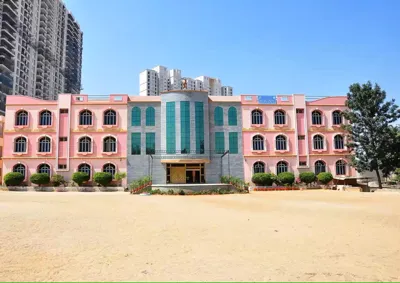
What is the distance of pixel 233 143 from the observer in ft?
120

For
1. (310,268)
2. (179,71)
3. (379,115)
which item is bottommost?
(310,268)

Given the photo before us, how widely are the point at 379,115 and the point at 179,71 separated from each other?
80568mm

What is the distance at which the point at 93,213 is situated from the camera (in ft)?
47.4

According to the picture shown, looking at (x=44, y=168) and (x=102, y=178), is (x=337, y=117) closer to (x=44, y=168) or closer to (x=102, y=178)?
(x=102, y=178)

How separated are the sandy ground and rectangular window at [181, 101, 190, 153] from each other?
22.5 m

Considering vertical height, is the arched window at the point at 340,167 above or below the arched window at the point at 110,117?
below

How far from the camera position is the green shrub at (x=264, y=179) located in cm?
3444

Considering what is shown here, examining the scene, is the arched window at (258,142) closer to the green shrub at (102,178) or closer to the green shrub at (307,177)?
the green shrub at (307,177)

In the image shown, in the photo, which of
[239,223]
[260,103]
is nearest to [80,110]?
[260,103]

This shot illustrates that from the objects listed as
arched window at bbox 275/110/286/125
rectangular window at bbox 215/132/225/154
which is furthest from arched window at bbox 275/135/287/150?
rectangular window at bbox 215/132/225/154

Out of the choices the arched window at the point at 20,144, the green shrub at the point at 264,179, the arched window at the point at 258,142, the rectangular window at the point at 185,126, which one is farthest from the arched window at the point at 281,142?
the arched window at the point at 20,144

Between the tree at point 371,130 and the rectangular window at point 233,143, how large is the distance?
12699mm

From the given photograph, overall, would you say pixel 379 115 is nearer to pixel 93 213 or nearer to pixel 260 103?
pixel 260 103

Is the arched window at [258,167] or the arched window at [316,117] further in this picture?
the arched window at [316,117]
